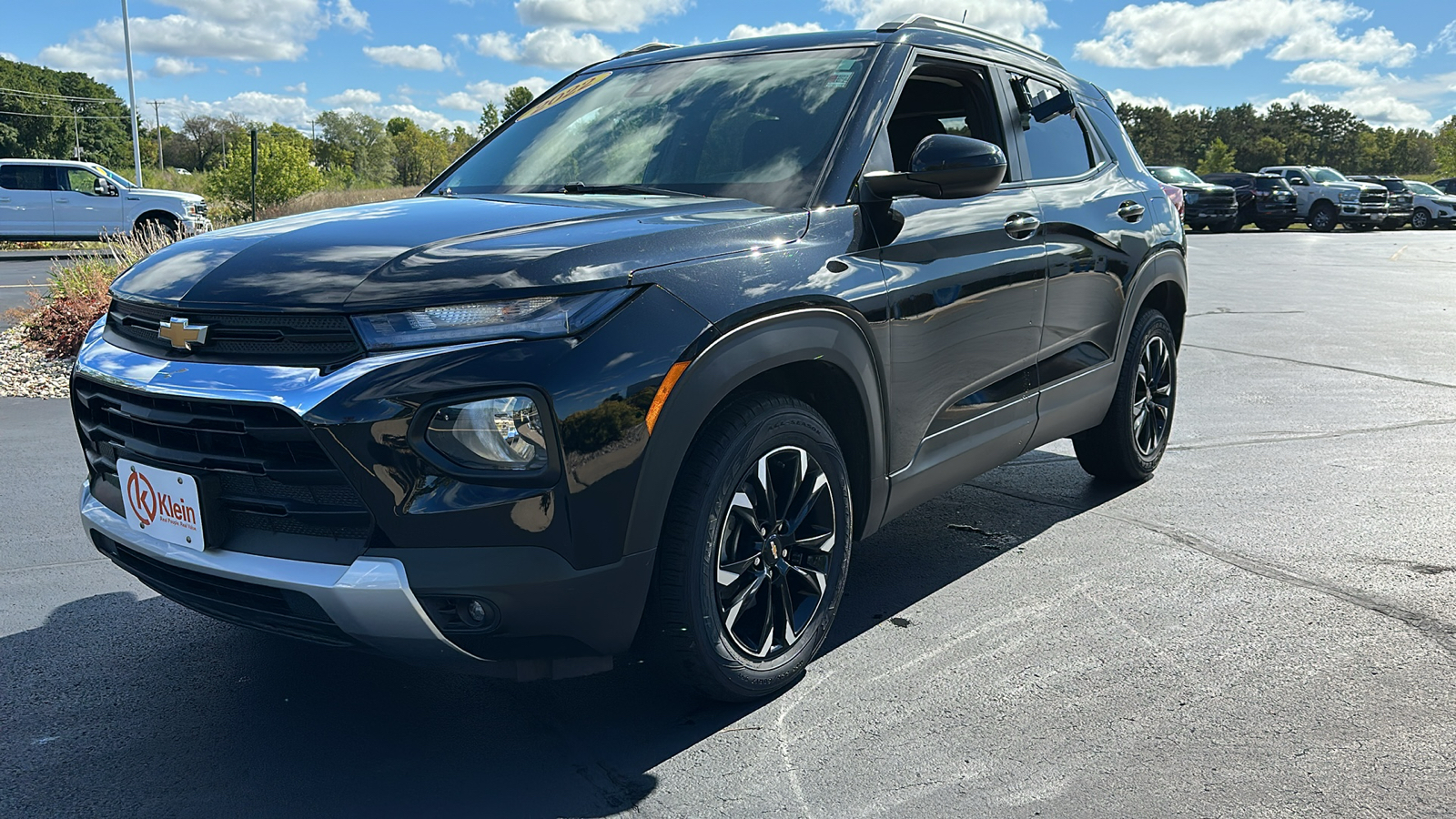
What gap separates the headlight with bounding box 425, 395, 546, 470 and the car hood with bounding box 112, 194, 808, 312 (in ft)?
0.81

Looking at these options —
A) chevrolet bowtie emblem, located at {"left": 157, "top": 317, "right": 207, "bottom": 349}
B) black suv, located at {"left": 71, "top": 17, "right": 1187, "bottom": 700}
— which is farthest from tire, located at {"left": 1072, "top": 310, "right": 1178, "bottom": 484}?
chevrolet bowtie emblem, located at {"left": 157, "top": 317, "right": 207, "bottom": 349}

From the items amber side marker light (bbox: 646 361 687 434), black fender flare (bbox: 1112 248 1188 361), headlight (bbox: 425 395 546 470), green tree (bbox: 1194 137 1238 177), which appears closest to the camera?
headlight (bbox: 425 395 546 470)

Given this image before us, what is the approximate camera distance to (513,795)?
2631mm

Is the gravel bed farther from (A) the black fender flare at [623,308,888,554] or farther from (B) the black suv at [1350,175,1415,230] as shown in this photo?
(B) the black suv at [1350,175,1415,230]

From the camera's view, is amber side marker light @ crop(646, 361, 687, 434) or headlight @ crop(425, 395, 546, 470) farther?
amber side marker light @ crop(646, 361, 687, 434)

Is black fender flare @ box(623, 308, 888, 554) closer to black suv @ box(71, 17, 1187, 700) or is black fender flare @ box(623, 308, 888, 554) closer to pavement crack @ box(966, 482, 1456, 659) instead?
black suv @ box(71, 17, 1187, 700)

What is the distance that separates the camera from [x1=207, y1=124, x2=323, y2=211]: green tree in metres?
36.4

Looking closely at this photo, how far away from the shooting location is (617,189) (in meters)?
3.56

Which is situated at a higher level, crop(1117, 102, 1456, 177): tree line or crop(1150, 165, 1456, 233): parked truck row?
crop(1117, 102, 1456, 177): tree line

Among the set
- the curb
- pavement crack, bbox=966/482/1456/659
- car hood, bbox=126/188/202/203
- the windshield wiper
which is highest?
car hood, bbox=126/188/202/203

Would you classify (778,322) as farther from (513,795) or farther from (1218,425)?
(1218,425)

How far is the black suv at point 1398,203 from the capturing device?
3591 centimetres

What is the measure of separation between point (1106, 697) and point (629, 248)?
180 centimetres

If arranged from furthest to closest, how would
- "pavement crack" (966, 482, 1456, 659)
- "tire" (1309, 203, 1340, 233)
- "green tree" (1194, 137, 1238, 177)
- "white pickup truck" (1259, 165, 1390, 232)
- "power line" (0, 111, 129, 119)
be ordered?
"green tree" (1194, 137, 1238, 177), "power line" (0, 111, 129, 119), "tire" (1309, 203, 1340, 233), "white pickup truck" (1259, 165, 1390, 232), "pavement crack" (966, 482, 1456, 659)
